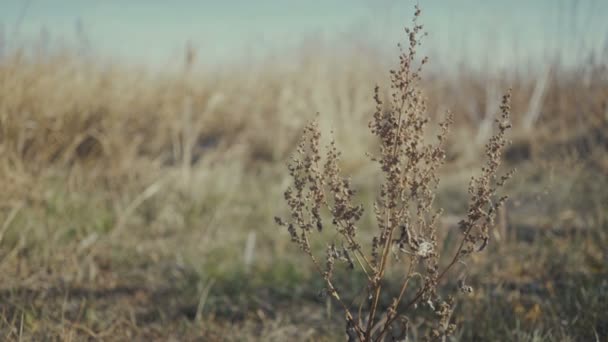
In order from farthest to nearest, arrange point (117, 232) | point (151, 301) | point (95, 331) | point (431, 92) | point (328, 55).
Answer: point (431, 92)
point (328, 55)
point (117, 232)
point (151, 301)
point (95, 331)

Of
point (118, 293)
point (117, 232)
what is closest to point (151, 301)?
point (118, 293)

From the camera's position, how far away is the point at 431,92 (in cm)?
792

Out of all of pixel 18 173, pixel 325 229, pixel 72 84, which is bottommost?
pixel 325 229

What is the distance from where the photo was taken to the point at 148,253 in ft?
9.76

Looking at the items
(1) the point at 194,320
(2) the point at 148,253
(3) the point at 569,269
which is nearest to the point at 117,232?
(2) the point at 148,253

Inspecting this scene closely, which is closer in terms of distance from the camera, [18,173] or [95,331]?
[95,331]

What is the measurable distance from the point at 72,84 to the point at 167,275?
8.53 feet

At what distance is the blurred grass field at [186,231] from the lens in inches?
84.3

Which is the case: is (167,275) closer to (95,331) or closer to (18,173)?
(95,331)

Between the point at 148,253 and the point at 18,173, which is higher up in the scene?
the point at 18,173

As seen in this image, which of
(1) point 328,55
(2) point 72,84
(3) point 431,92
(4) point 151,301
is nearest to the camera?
(4) point 151,301

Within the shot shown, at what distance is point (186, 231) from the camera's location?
137 inches

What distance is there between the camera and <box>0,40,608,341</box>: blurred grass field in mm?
2141

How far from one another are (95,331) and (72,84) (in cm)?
312
